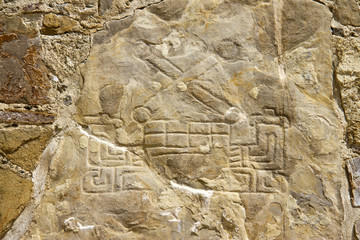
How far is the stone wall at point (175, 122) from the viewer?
1300mm

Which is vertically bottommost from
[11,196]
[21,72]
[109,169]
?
[11,196]

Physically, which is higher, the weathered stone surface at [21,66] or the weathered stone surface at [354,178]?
the weathered stone surface at [21,66]

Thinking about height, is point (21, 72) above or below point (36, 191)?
above

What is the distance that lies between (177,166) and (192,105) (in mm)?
236

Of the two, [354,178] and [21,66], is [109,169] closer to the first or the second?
[21,66]

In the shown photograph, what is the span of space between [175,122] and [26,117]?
56cm

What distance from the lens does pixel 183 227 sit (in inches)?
51.3

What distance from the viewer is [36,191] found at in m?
1.30

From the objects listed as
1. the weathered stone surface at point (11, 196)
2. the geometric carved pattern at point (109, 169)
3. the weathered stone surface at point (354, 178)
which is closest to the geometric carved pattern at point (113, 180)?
the geometric carved pattern at point (109, 169)

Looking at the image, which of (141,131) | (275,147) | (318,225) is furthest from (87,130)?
(318,225)

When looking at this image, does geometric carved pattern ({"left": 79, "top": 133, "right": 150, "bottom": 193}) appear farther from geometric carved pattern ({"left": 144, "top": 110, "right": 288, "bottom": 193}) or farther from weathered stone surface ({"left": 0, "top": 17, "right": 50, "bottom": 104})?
weathered stone surface ({"left": 0, "top": 17, "right": 50, "bottom": 104})

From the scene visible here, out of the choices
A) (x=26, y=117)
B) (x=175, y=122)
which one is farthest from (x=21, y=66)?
(x=175, y=122)

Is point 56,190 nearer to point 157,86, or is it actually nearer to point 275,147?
point 157,86

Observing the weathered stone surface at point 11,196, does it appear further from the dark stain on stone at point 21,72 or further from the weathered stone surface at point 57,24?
the weathered stone surface at point 57,24
